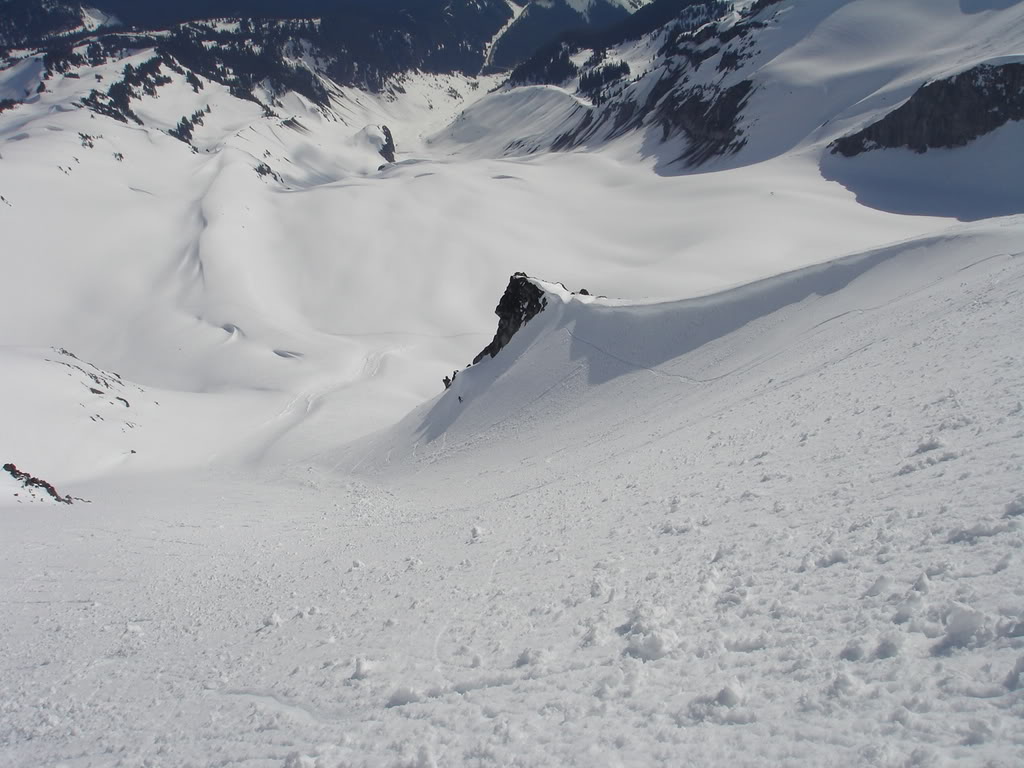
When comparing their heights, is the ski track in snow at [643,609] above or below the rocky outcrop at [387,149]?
below

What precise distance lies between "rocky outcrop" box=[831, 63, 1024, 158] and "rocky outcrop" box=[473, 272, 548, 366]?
203ft

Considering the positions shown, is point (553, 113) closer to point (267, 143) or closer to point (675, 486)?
point (267, 143)

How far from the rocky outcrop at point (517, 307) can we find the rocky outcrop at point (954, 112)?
61.9 metres

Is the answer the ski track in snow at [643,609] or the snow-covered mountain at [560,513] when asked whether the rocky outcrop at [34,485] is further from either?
the ski track in snow at [643,609]

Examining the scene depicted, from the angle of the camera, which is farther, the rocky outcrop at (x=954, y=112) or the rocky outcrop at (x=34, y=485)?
the rocky outcrop at (x=954, y=112)

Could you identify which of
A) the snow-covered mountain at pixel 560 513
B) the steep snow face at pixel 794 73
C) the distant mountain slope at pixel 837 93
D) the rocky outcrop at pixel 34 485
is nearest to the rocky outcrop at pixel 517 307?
the snow-covered mountain at pixel 560 513

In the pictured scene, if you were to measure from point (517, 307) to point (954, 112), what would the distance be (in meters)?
63.6

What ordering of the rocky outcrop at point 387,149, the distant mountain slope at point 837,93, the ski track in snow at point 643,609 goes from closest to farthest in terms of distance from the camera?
1. the ski track in snow at point 643,609
2. the distant mountain slope at point 837,93
3. the rocky outcrop at point 387,149

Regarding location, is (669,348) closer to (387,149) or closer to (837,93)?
(837,93)

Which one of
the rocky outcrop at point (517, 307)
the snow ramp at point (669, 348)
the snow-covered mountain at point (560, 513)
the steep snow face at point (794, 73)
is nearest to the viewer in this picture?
the snow-covered mountain at point (560, 513)

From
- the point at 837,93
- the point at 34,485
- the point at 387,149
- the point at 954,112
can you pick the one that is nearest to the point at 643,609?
the point at 34,485

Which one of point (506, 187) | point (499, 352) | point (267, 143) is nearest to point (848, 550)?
point (499, 352)

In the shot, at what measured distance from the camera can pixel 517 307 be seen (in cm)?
3002

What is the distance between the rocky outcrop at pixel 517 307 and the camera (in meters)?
29.2
